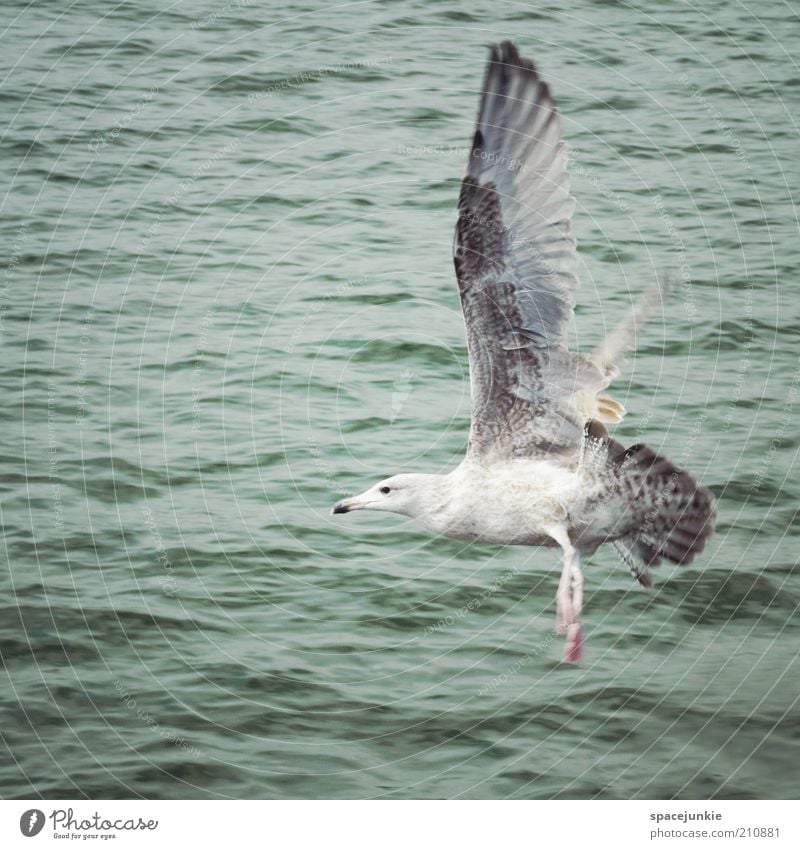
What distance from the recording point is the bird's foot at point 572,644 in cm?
645

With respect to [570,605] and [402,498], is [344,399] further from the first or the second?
[570,605]

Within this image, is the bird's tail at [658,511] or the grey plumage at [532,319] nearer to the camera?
the grey plumage at [532,319]

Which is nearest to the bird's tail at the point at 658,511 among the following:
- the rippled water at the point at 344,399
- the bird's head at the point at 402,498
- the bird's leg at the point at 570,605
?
the rippled water at the point at 344,399

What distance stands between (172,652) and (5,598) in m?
0.92

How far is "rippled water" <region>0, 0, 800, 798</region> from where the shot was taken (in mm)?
6332

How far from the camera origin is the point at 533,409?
6.60m

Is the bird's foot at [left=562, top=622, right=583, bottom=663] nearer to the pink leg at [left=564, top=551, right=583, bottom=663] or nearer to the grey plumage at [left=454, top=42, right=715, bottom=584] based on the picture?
the pink leg at [left=564, top=551, right=583, bottom=663]

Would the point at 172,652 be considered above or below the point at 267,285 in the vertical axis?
below

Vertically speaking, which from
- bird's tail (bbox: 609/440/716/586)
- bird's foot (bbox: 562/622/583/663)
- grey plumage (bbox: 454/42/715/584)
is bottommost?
bird's foot (bbox: 562/622/583/663)

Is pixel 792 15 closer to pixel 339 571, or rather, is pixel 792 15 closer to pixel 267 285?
pixel 267 285

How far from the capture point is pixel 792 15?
12.5m

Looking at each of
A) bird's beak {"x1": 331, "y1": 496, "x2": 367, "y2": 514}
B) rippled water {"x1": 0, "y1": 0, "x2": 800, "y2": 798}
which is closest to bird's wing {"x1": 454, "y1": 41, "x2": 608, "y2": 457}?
bird's beak {"x1": 331, "y1": 496, "x2": 367, "y2": 514}

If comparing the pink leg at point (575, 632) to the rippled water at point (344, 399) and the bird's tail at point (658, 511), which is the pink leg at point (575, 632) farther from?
the bird's tail at point (658, 511)
